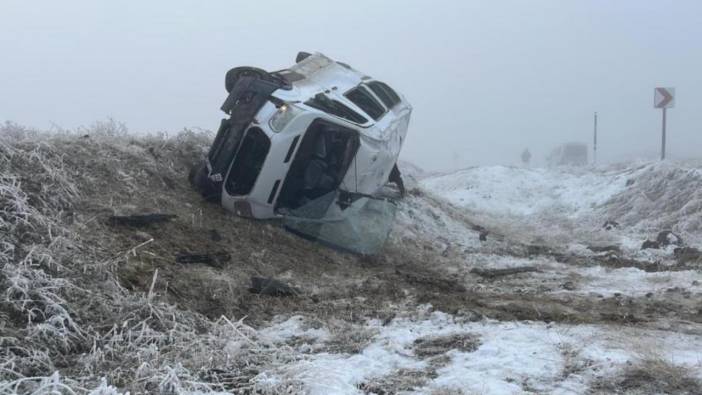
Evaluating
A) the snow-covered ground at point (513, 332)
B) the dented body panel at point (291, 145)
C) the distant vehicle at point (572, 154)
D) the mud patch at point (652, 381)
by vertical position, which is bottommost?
the distant vehicle at point (572, 154)

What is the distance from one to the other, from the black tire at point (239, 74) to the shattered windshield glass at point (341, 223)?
197 centimetres

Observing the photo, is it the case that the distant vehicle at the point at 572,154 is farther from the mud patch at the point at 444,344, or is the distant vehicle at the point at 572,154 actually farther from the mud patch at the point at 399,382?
the mud patch at the point at 399,382

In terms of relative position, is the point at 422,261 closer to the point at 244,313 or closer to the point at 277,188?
the point at 277,188

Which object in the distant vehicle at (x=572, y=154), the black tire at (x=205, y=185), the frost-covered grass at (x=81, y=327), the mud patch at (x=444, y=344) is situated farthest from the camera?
the distant vehicle at (x=572, y=154)

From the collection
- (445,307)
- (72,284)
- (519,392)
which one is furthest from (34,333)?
(445,307)

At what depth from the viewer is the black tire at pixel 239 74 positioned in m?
8.80

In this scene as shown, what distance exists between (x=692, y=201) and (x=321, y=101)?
26.1ft

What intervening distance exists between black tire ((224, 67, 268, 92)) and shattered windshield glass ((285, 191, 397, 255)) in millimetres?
1966

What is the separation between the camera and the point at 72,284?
15.2 ft

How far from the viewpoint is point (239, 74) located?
9.11 meters

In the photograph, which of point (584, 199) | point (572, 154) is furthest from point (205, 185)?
point (572, 154)

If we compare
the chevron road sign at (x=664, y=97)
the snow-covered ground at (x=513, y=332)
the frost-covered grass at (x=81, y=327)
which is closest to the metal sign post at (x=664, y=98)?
the chevron road sign at (x=664, y=97)

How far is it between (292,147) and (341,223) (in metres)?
1.27

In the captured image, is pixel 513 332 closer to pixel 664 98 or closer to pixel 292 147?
Result: pixel 292 147
